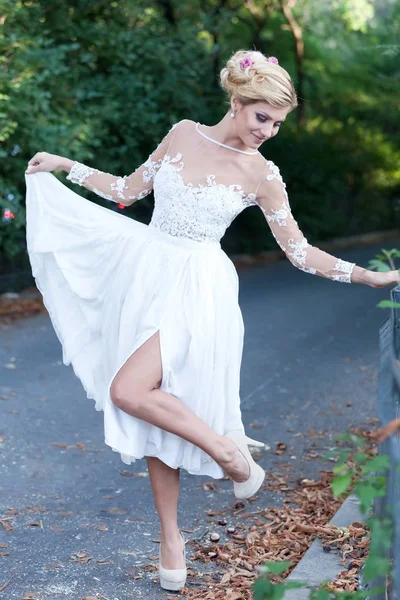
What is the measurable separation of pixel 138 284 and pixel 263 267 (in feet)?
41.8

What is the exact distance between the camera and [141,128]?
13055mm

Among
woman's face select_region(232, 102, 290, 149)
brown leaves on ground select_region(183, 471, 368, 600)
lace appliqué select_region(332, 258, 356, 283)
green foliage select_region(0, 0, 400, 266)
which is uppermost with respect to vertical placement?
woman's face select_region(232, 102, 290, 149)

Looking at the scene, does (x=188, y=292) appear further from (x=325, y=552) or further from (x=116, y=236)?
(x=325, y=552)

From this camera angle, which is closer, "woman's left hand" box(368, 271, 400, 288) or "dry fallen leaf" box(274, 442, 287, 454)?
"woman's left hand" box(368, 271, 400, 288)

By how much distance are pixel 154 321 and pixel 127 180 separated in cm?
81

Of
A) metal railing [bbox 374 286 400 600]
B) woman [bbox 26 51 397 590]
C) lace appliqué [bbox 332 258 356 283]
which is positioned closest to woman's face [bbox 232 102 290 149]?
woman [bbox 26 51 397 590]

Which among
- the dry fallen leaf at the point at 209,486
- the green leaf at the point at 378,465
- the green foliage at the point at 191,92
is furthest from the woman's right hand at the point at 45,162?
the green foliage at the point at 191,92

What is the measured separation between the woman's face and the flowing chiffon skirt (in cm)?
50

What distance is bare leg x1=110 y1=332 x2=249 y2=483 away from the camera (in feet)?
11.7

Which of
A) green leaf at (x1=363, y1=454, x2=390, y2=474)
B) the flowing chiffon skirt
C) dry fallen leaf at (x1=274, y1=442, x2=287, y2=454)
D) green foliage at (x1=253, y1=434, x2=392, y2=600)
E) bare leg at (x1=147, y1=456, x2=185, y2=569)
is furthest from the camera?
dry fallen leaf at (x1=274, y1=442, x2=287, y2=454)

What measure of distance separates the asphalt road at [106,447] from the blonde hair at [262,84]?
2.10 metres

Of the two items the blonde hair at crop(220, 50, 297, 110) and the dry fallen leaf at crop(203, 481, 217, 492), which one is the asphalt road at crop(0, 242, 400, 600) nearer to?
the dry fallen leaf at crop(203, 481, 217, 492)

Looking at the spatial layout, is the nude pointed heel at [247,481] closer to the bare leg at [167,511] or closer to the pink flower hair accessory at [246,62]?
the bare leg at [167,511]

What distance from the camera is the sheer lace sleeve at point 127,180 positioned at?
13.2 feet
